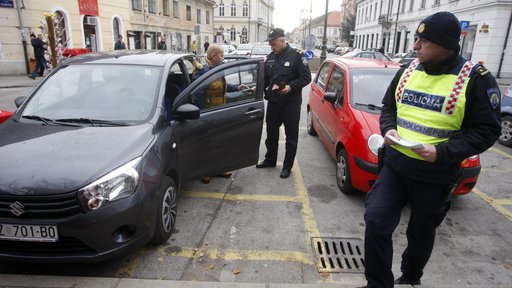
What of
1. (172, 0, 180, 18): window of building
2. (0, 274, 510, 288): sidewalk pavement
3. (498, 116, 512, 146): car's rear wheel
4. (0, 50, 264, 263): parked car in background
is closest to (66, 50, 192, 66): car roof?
(0, 50, 264, 263): parked car in background

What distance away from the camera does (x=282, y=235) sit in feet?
11.9

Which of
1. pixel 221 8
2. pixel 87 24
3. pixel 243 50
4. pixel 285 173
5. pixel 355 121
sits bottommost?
pixel 285 173

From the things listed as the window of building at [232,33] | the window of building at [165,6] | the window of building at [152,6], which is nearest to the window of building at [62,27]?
the window of building at [152,6]

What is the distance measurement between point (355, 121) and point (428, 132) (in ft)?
7.46

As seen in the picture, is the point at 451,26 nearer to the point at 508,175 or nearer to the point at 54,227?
the point at 54,227

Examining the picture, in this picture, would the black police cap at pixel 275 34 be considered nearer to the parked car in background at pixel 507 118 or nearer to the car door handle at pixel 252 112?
the car door handle at pixel 252 112

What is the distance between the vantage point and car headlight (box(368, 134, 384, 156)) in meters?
4.00

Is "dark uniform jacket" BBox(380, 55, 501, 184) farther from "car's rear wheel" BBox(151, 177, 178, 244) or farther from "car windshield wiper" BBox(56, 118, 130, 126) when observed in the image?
"car windshield wiper" BBox(56, 118, 130, 126)

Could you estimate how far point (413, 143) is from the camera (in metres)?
2.10

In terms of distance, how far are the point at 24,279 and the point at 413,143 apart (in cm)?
281

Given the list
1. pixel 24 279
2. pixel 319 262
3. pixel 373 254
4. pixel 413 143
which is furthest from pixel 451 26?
pixel 24 279

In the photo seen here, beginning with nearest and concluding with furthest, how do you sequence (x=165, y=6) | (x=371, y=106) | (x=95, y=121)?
1. (x=95, y=121)
2. (x=371, y=106)
3. (x=165, y=6)

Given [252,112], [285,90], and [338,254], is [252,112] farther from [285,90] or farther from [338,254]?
[338,254]

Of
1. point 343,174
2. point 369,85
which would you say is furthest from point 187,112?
point 369,85
